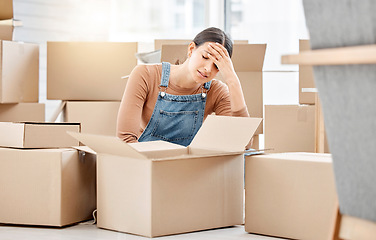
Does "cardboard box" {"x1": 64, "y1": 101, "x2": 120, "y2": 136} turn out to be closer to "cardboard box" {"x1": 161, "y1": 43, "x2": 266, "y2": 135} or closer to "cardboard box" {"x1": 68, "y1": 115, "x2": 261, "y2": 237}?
"cardboard box" {"x1": 161, "y1": 43, "x2": 266, "y2": 135}

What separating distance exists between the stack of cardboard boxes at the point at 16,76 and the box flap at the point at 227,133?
114cm

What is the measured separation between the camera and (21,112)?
2.67 meters

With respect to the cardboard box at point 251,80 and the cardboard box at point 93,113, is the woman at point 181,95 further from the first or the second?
the cardboard box at point 93,113

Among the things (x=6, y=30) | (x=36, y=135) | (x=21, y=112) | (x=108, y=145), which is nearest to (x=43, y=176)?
(x=36, y=135)

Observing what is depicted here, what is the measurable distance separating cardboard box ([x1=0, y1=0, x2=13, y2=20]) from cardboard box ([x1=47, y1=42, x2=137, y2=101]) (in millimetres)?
261

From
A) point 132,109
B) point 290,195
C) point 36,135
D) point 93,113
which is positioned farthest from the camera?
point 93,113

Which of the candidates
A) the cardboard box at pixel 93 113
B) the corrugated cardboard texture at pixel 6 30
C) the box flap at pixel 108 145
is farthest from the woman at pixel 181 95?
the corrugated cardboard texture at pixel 6 30

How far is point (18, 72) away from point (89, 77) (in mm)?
359

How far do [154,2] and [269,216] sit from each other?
2481 millimetres

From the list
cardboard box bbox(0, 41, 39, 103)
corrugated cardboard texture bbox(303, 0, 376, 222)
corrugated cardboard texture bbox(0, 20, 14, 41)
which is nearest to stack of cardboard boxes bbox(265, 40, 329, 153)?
cardboard box bbox(0, 41, 39, 103)

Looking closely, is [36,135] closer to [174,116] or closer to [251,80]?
[174,116]

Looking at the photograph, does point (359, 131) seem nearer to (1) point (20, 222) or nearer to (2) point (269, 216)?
(2) point (269, 216)

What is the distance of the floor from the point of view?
170 centimetres

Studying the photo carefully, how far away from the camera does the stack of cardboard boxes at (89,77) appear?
283cm
